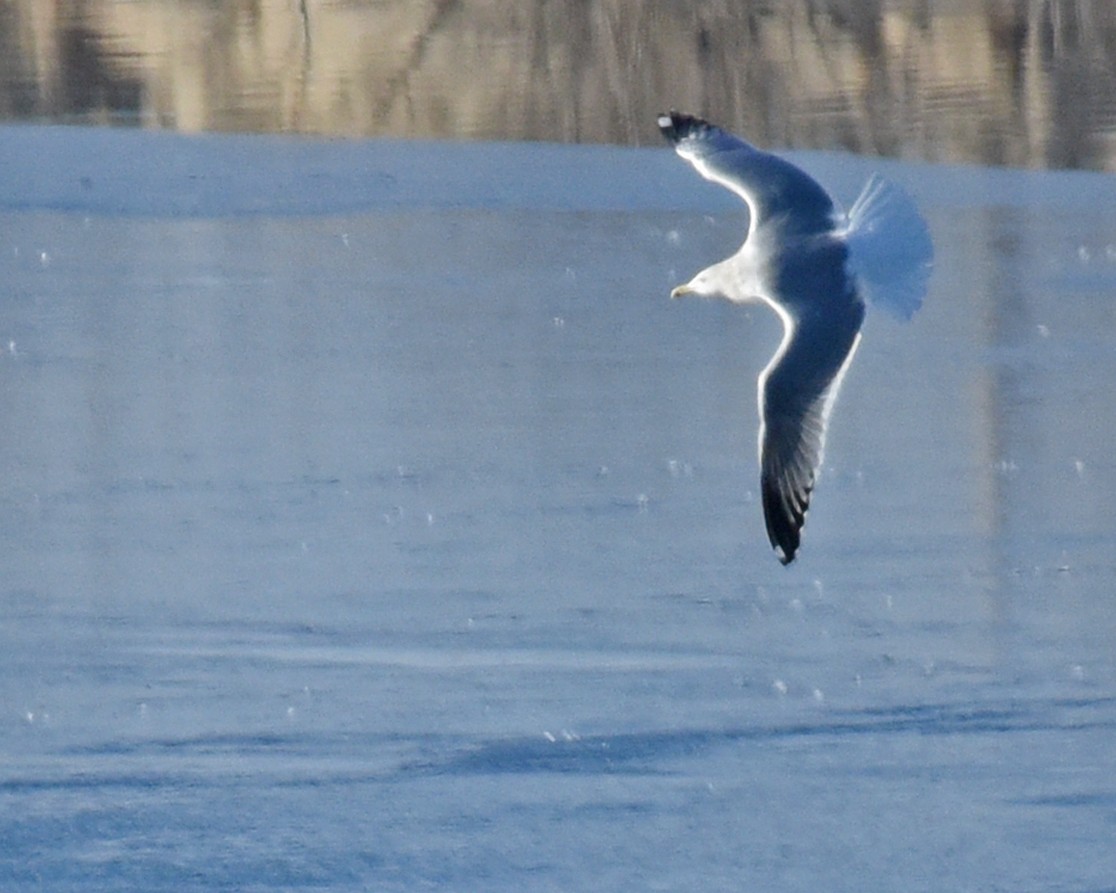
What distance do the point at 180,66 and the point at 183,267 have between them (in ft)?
16.3

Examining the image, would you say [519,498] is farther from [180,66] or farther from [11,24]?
[11,24]

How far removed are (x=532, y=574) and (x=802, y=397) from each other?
104cm

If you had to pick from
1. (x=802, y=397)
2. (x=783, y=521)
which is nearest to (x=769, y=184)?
(x=802, y=397)

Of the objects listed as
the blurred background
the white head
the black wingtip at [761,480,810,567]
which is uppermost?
the white head

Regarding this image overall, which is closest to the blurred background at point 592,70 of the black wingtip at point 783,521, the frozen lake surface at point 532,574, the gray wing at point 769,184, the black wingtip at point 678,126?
the frozen lake surface at point 532,574

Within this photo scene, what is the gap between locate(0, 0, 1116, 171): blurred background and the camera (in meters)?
10.8

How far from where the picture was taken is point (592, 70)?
12.3 metres

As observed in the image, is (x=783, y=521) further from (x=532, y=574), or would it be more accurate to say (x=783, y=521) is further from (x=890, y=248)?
(x=532, y=574)

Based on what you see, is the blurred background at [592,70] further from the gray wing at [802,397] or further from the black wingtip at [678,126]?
the gray wing at [802,397]

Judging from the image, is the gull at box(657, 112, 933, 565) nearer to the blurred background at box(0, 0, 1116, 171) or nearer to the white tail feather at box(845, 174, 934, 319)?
the white tail feather at box(845, 174, 934, 319)

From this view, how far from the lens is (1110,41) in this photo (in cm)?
1320

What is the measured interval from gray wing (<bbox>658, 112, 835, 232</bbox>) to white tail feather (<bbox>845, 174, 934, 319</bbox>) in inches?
9.3

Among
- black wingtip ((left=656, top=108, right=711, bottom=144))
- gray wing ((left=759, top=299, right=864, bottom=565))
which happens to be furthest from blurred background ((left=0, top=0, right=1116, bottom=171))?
gray wing ((left=759, top=299, right=864, bottom=565))

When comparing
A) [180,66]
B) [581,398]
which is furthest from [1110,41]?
[581,398]
